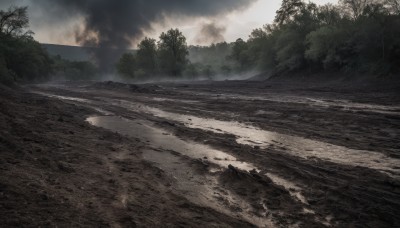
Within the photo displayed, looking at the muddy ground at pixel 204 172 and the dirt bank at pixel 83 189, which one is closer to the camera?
the dirt bank at pixel 83 189

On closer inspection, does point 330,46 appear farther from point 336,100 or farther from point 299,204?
point 299,204

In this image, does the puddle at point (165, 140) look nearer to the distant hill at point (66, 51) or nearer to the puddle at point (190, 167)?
the puddle at point (190, 167)

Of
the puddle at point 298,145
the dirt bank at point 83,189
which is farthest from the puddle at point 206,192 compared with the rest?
the puddle at point 298,145

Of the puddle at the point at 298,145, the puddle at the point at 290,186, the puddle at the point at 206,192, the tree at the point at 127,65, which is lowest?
the puddle at the point at 206,192

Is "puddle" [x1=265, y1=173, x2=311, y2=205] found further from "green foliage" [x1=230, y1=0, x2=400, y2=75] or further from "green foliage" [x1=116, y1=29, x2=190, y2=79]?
"green foliage" [x1=116, y1=29, x2=190, y2=79]

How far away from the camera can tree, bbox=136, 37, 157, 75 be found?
77625mm

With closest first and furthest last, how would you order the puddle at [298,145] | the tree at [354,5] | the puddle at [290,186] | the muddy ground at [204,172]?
the muddy ground at [204,172]
the puddle at [290,186]
the puddle at [298,145]
the tree at [354,5]

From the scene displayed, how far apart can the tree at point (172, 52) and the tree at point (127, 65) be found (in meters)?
10.2

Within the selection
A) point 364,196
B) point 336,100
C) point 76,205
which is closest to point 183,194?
point 76,205

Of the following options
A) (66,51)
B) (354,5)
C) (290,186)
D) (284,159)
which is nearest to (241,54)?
(354,5)

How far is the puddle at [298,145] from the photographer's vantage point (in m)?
8.08

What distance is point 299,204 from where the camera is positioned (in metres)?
5.73

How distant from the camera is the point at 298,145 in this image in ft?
32.7

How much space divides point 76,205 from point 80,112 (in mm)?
13175
